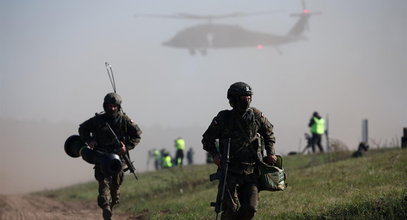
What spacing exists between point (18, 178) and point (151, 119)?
78.0 feet

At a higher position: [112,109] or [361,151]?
[112,109]

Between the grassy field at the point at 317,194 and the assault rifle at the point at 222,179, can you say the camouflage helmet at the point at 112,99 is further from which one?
the assault rifle at the point at 222,179

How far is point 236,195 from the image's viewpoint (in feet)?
32.4

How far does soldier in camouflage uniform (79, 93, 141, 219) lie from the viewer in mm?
12430

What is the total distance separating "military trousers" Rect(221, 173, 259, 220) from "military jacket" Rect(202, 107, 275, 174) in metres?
0.12

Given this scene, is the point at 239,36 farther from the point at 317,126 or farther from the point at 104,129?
the point at 104,129

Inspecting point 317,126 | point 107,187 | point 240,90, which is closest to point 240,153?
point 240,90

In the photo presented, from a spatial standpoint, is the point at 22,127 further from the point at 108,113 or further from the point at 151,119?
the point at 108,113

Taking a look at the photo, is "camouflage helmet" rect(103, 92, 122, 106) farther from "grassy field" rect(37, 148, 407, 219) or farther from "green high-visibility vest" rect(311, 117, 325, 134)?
"green high-visibility vest" rect(311, 117, 325, 134)

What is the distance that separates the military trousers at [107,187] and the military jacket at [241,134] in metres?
3.26

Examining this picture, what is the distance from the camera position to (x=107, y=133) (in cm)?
1245

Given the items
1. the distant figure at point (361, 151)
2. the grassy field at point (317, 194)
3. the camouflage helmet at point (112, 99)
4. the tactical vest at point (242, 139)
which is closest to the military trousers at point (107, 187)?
the camouflage helmet at point (112, 99)

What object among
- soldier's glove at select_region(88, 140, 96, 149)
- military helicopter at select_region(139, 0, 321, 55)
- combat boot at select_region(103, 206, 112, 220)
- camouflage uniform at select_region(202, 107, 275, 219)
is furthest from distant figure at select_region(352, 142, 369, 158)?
military helicopter at select_region(139, 0, 321, 55)

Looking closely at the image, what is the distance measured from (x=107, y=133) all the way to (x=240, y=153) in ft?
11.0
